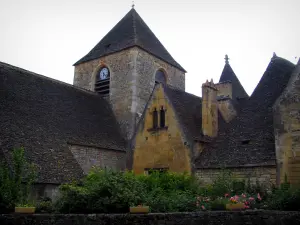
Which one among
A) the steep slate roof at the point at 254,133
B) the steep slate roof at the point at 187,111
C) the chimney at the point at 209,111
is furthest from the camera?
the chimney at the point at 209,111

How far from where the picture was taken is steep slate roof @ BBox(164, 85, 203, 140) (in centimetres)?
1780

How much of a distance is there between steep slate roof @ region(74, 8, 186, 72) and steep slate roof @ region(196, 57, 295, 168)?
1084 centimetres

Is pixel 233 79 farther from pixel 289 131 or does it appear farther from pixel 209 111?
pixel 289 131

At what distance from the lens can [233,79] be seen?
30328 millimetres

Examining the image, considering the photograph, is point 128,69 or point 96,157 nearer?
point 96,157

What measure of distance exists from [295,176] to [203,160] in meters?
4.18

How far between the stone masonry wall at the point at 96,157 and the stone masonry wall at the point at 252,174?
6.01m

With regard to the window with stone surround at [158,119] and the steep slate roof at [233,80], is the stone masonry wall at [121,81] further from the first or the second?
the steep slate roof at [233,80]

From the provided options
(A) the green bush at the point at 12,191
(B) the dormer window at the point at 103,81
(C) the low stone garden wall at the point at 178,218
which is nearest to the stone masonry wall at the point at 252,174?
(C) the low stone garden wall at the point at 178,218

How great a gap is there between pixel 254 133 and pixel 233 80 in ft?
47.7

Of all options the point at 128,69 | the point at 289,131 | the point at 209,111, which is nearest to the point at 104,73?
the point at 128,69

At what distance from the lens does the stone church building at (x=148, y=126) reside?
14852 mm

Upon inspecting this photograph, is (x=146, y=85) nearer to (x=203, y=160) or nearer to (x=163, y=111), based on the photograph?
(x=163, y=111)

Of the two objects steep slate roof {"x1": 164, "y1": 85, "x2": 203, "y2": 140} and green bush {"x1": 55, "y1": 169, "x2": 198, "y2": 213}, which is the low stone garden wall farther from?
steep slate roof {"x1": 164, "y1": 85, "x2": 203, "y2": 140}
